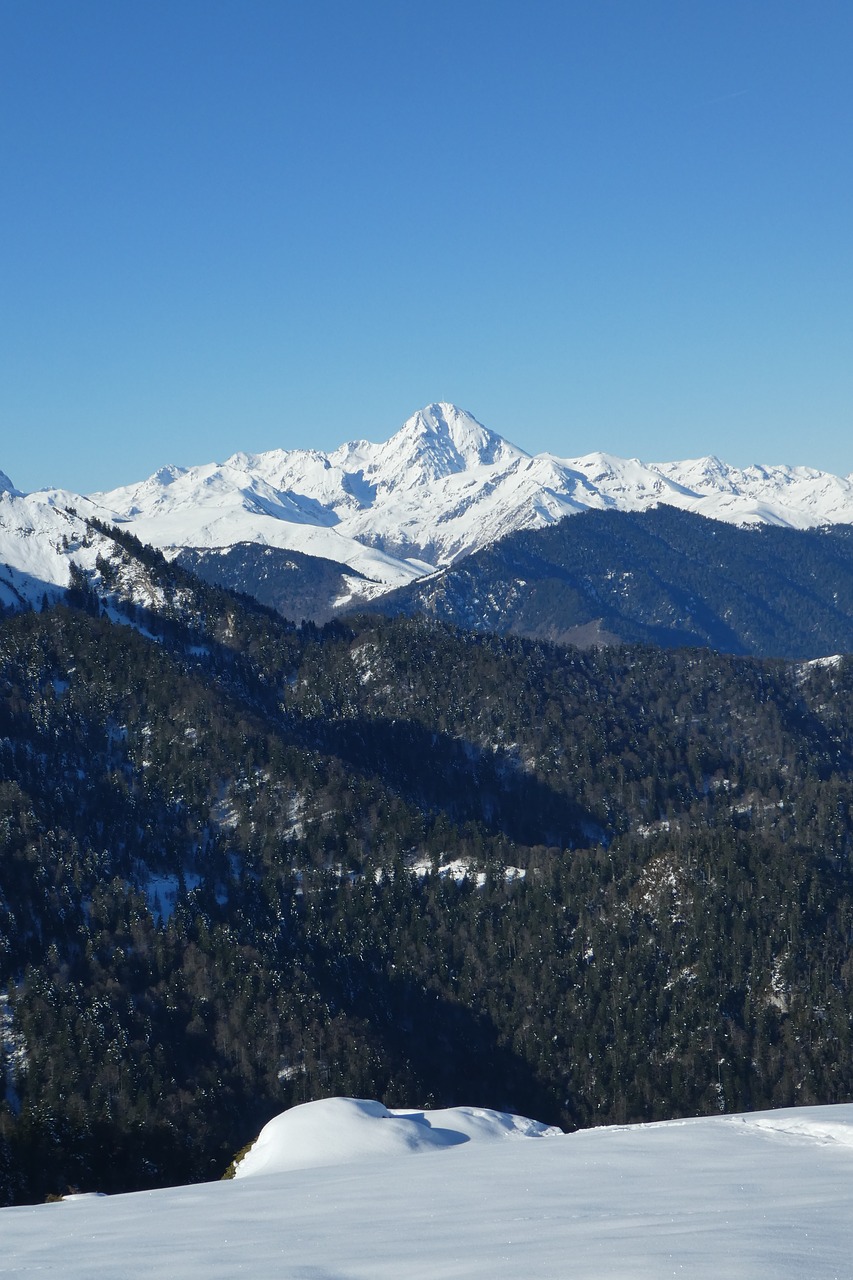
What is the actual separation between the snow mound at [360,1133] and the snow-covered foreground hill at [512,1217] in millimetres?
7222

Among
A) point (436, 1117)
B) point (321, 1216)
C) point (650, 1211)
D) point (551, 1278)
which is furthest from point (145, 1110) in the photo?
point (551, 1278)

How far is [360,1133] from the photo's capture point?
107 meters

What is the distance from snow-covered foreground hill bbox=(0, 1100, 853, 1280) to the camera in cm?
4353

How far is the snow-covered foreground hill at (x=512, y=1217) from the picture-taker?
1714 inches

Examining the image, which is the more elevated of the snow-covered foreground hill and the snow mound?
the snow-covered foreground hill

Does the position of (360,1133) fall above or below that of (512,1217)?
below

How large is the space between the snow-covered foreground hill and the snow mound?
7.22 m

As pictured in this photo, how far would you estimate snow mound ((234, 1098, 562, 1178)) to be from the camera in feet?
336

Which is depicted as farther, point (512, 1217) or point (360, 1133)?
point (360, 1133)

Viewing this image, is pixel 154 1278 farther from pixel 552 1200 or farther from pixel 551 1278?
pixel 552 1200

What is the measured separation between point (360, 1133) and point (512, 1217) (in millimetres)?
55220

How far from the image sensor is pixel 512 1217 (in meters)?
55.9

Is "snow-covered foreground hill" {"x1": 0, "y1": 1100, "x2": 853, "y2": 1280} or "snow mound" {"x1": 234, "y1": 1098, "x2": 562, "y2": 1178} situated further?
"snow mound" {"x1": 234, "y1": 1098, "x2": 562, "y2": 1178}

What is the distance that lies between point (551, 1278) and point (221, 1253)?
16952mm
